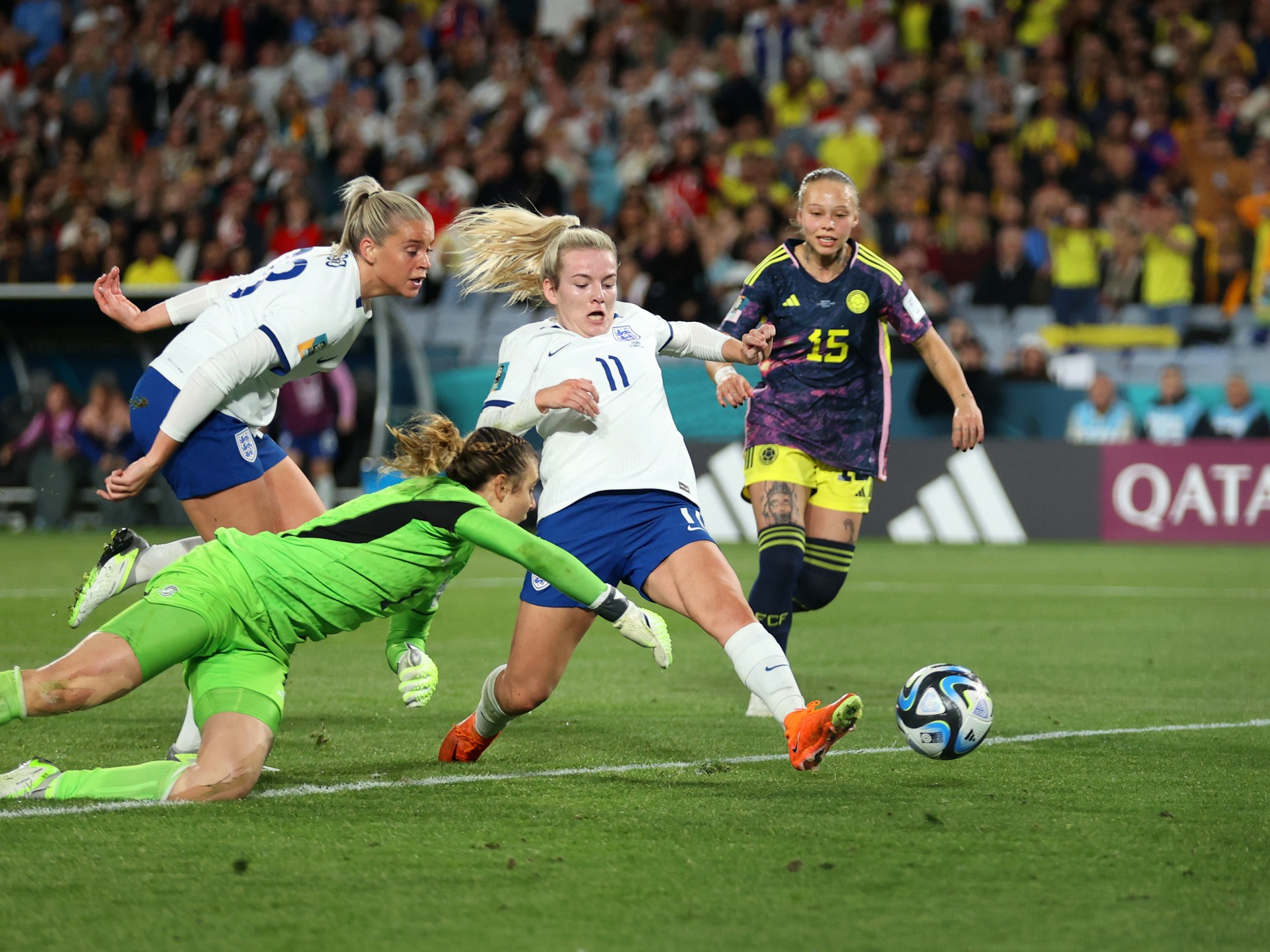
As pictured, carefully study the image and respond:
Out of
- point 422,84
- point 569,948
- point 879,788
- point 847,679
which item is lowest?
point 847,679

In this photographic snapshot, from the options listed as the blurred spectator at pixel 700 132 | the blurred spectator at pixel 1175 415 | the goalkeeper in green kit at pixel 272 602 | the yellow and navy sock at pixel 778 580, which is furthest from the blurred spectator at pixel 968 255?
the goalkeeper in green kit at pixel 272 602

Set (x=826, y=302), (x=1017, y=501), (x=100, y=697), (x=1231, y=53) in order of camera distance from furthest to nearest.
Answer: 1. (x=1231, y=53)
2. (x=1017, y=501)
3. (x=826, y=302)
4. (x=100, y=697)

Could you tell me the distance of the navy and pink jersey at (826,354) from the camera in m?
6.98

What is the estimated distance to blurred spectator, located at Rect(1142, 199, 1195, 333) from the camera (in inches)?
667

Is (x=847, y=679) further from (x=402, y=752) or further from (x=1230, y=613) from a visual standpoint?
(x=1230, y=613)

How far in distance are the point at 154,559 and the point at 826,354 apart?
2.89 m

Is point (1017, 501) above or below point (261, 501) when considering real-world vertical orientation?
below

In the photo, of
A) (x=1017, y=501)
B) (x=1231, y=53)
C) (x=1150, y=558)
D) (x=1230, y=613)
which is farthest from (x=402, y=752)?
(x=1231, y=53)

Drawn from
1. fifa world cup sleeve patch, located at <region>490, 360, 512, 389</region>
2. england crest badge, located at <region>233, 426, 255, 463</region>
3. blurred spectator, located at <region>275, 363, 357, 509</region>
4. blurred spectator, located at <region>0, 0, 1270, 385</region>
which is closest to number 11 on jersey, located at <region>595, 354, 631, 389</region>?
fifa world cup sleeve patch, located at <region>490, 360, 512, 389</region>

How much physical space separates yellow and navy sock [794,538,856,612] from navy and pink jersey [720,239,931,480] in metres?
0.34

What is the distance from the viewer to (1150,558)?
14.7 m

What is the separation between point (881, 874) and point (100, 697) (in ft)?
7.26

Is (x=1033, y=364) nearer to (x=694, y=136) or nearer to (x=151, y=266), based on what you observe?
(x=694, y=136)

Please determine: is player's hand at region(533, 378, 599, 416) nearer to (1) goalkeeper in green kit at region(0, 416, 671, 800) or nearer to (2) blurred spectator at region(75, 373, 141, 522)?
(1) goalkeeper in green kit at region(0, 416, 671, 800)
